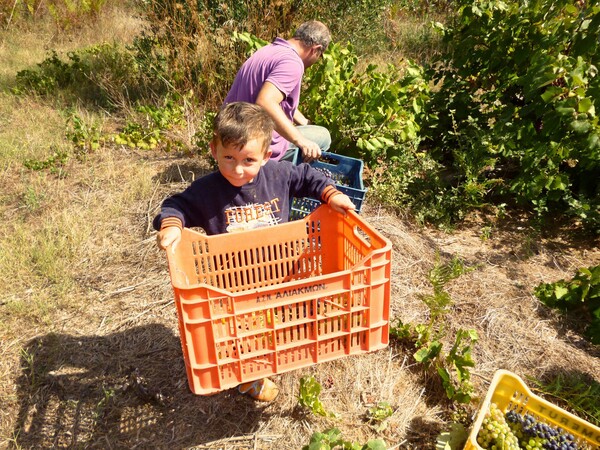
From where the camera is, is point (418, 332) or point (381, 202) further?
point (381, 202)

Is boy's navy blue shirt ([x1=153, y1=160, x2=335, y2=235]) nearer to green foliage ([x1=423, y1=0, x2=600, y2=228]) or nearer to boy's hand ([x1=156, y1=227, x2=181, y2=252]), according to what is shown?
boy's hand ([x1=156, y1=227, x2=181, y2=252])

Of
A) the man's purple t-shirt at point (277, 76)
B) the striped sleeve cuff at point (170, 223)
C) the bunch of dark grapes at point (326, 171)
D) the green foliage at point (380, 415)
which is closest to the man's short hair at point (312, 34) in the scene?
the man's purple t-shirt at point (277, 76)

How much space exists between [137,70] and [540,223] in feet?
16.0

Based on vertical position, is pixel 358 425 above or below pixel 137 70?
below

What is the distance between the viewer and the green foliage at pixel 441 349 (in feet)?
7.37

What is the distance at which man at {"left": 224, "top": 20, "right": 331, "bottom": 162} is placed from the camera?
2865mm

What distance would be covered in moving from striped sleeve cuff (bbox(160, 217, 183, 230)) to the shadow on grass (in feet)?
2.95

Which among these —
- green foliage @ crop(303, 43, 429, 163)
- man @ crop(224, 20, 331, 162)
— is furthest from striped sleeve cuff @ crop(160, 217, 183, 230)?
green foliage @ crop(303, 43, 429, 163)

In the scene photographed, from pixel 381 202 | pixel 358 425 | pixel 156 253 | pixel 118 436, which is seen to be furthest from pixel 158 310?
pixel 381 202

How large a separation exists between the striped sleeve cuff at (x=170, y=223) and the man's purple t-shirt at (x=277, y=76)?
4.19ft

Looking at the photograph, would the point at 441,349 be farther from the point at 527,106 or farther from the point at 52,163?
the point at 52,163

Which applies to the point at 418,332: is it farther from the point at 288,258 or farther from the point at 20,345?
the point at 20,345

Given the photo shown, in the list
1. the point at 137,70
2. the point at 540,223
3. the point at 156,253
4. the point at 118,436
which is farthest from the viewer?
A: the point at 137,70

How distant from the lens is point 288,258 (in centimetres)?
222
